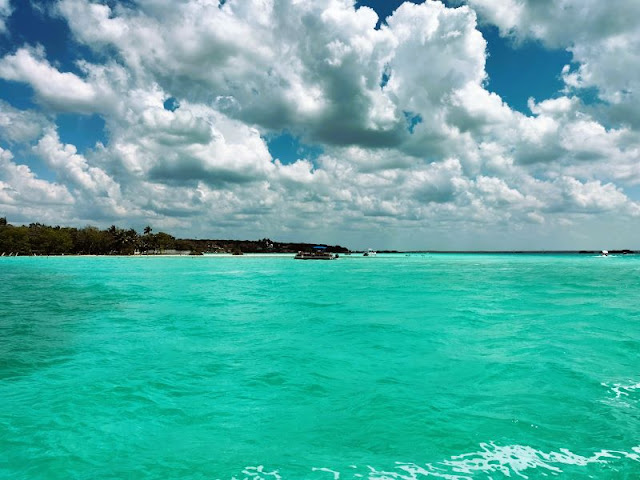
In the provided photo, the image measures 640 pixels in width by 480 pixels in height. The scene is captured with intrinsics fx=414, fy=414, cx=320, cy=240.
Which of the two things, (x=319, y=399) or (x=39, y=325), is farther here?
(x=39, y=325)

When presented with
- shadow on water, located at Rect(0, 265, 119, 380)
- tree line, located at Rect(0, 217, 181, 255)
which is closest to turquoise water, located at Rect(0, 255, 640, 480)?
shadow on water, located at Rect(0, 265, 119, 380)

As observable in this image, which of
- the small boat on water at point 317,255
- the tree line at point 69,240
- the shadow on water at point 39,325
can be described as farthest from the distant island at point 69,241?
the shadow on water at point 39,325

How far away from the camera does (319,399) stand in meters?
11.7

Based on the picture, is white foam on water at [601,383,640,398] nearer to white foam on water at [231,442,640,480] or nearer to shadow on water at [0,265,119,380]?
white foam on water at [231,442,640,480]

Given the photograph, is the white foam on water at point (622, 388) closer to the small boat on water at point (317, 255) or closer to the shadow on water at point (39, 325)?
the shadow on water at point (39, 325)

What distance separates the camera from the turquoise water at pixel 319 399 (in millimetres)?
8008

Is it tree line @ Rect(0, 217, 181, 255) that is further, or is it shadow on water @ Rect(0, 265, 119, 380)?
tree line @ Rect(0, 217, 181, 255)

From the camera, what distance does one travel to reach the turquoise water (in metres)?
8.01

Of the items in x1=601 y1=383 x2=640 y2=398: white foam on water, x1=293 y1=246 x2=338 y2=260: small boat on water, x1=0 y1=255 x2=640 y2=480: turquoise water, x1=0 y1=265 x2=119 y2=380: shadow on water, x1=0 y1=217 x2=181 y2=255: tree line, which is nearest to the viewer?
x1=0 y1=255 x2=640 y2=480: turquoise water

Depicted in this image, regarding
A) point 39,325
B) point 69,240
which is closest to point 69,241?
point 69,240

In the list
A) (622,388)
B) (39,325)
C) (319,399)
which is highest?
(622,388)

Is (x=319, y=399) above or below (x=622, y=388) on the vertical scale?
below

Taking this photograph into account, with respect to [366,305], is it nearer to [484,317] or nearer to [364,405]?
[484,317]

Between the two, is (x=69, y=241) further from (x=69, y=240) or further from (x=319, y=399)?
(x=319, y=399)
